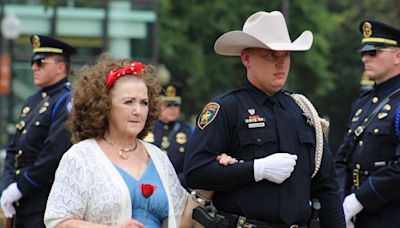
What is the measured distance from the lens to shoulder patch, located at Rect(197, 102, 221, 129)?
5.70 m

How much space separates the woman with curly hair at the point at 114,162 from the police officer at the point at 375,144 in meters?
1.92

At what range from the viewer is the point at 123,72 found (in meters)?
5.54

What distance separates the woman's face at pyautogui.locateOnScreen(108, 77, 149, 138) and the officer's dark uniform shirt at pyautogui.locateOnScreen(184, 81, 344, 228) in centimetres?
41

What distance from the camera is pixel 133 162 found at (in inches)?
215

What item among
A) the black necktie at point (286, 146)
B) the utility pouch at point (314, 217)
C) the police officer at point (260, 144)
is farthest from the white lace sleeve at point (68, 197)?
the utility pouch at point (314, 217)

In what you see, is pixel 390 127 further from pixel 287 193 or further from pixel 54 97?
pixel 54 97

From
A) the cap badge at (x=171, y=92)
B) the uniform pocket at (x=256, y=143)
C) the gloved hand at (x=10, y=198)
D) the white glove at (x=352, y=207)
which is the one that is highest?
the uniform pocket at (x=256, y=143)

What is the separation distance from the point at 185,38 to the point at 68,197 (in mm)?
30611

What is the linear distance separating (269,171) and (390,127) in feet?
6.16

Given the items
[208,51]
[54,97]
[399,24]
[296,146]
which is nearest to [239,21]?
[208,51]

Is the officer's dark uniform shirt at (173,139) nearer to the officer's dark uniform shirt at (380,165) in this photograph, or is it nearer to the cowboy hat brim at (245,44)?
the officer's dark uniform shirt at (380,165)

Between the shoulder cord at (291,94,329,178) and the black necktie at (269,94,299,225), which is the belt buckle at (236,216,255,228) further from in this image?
the shoulder cord at (291,94,329,178)

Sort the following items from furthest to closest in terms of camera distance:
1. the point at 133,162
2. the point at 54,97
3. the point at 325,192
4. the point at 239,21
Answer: the point at 239,21
the point at 54,97
the point at 325,192
the point at 133,162

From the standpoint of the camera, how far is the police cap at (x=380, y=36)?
752 centimetres
